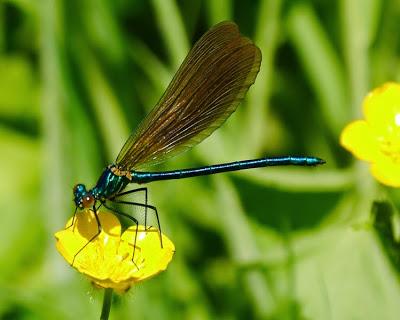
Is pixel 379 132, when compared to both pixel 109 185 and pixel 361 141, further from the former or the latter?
pixel 109 185

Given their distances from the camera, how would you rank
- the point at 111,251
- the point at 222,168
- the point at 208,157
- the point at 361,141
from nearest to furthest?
the point at 111,251, the point at 361,141, the point at 222,168, the point at 208,157

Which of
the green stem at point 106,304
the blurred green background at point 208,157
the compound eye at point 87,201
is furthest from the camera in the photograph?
the blurred green background at point 208,157

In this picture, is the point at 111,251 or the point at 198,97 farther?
the point at 198,97

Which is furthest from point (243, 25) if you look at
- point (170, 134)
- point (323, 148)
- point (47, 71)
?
point (170, 134)

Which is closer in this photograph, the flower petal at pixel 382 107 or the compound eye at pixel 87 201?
the compound eye at pixel 87 201

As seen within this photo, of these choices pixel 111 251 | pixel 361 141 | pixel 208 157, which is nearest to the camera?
pixel 111 251

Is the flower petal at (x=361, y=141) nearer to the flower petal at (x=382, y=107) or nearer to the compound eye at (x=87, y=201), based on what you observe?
the flower petal at (x=382, y=107)

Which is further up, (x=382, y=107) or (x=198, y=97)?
(x=198, y=97)

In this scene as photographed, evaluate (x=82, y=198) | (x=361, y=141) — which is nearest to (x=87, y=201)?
(x=82, y=198)

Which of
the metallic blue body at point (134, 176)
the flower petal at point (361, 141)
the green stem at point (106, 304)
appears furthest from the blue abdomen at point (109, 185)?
the flower petal at point (361, 141)
